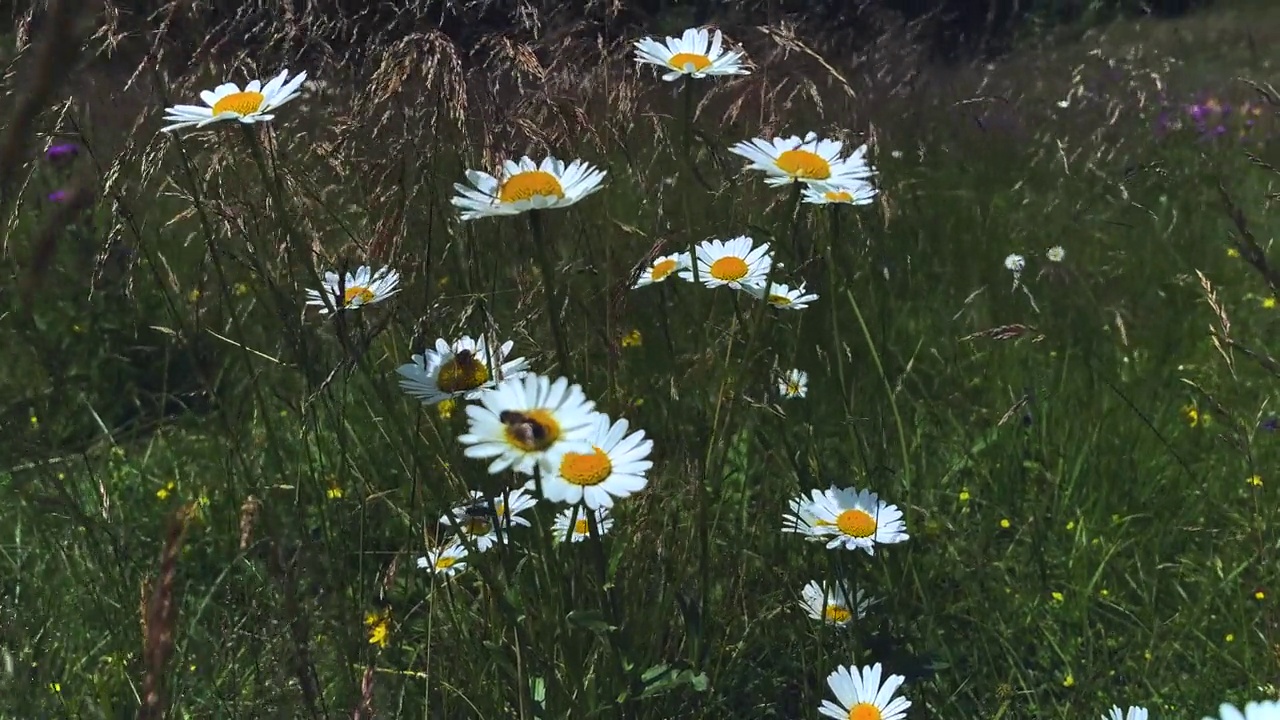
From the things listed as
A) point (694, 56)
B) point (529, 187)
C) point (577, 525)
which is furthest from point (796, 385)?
point (529, 187)

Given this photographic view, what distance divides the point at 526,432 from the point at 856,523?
522mm

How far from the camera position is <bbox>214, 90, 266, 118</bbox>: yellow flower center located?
42.8 inches

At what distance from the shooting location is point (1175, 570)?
61.5 inches

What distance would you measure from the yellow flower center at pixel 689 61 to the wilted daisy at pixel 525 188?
207mm

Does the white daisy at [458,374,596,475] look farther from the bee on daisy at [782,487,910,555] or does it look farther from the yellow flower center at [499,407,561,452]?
the bee on daisy at [782,487,910,555]

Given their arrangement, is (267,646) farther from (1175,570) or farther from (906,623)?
(1175,570)

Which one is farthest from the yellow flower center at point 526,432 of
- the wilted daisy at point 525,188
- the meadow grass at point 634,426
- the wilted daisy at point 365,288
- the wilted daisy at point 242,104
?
the wilted daisy at point 242,104

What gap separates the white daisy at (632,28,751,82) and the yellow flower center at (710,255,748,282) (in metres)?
0.24

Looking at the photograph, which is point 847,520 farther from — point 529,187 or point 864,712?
point 529,187

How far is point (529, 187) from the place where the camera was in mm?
977

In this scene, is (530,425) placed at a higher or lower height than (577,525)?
higher

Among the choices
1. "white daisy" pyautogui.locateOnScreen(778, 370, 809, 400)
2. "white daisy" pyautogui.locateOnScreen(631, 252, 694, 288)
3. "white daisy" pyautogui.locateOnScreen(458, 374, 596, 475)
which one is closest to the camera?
"white daisy" pyautogui.locateOnScreen(458, 374, 596, 475)

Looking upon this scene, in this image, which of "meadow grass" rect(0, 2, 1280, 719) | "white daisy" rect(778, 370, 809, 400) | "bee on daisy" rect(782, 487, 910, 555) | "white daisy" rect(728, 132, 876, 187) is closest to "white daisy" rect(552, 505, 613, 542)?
"meadow grass" rect(0, 2, 1280, 719)

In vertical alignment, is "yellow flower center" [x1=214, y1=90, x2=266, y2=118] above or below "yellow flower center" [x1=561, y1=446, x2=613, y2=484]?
above
